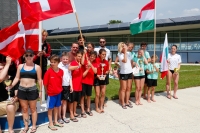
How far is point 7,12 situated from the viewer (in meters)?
22.6

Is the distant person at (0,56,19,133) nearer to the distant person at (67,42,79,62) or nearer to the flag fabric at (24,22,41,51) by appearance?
the flag fabric at (24,22,41,51)

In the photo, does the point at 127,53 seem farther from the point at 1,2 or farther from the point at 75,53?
the point at 1,2

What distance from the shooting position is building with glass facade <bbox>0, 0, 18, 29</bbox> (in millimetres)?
22266

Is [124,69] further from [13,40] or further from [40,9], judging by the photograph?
[13,40]

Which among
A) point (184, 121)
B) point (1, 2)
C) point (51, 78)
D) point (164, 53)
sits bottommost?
point (184, 121)

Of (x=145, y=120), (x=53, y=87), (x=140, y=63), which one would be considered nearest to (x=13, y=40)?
(x=53, y=87)

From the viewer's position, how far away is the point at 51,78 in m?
4.57

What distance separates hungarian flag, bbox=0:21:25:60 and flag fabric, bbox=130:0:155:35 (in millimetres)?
3603

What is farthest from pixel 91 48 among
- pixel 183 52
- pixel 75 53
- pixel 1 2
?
pixel 183 52

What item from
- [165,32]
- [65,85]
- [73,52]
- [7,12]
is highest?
[7,12]

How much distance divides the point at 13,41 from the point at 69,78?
1.42m

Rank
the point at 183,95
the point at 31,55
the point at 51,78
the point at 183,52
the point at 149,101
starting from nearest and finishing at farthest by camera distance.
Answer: the point at 31,55, the point at 51,78, the point at 149,101, the point at 183,95, the point at 183,52

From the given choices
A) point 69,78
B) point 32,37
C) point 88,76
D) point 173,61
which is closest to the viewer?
point 32,37

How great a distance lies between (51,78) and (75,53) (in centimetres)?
99
